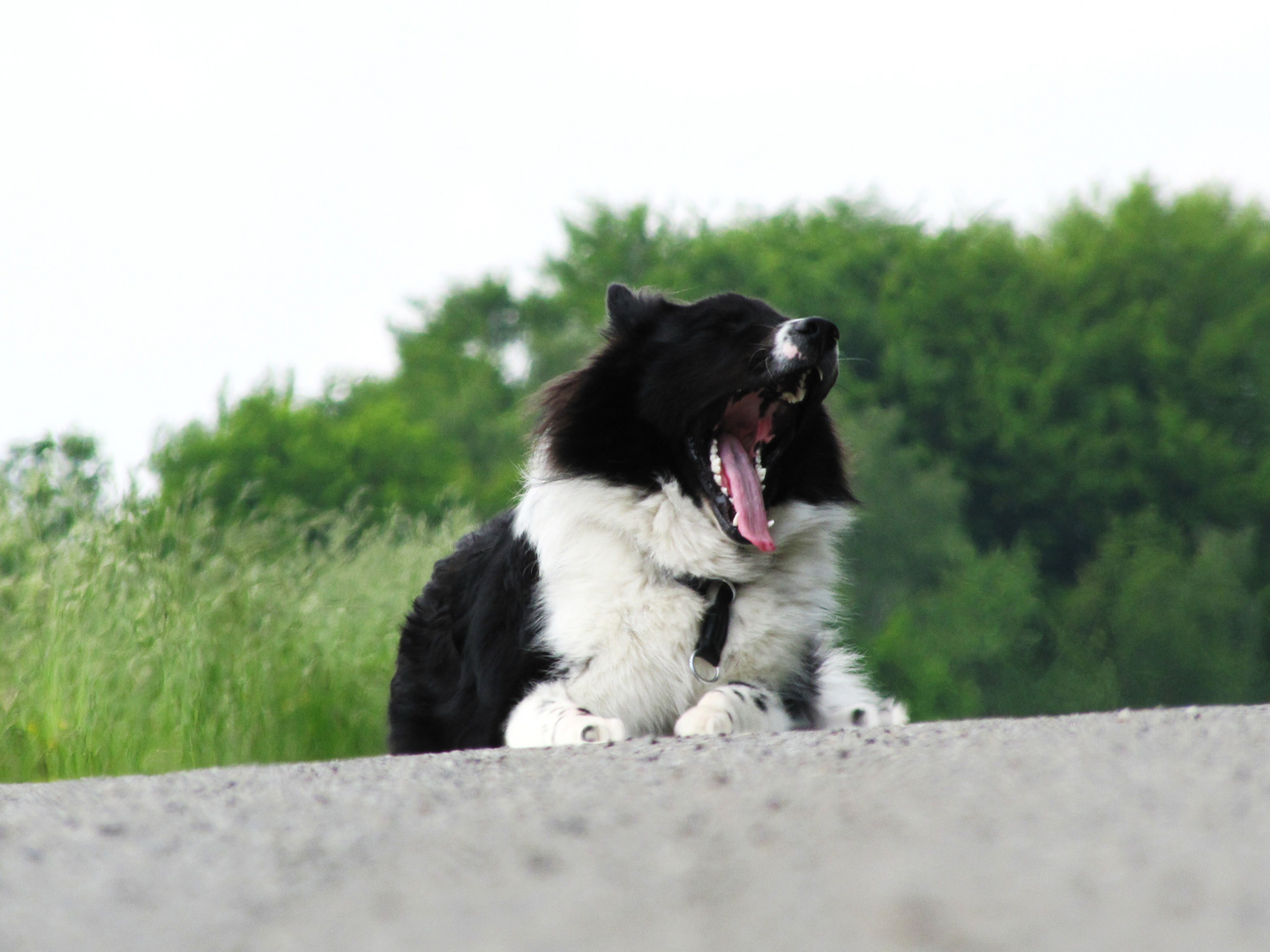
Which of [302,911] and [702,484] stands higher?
[702,484]

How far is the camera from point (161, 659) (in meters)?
5.72

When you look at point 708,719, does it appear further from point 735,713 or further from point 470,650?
point 470,650

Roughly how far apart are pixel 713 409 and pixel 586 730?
1.24 m

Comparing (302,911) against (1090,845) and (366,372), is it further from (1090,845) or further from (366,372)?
(366,372)

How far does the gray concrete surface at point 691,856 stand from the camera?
1.71 metres

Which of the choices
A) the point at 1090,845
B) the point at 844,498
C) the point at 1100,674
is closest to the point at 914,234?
the point at 1100,674

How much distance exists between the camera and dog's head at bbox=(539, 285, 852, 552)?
15.2 feet

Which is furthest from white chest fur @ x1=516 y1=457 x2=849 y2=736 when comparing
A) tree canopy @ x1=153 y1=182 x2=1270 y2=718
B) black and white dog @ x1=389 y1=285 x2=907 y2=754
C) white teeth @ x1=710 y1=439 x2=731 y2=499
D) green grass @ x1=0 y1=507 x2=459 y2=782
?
tree canopy @ x1=153 y1=182 x2=1270 y2=718

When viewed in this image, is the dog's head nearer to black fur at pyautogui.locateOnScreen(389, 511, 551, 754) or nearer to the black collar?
the black collar

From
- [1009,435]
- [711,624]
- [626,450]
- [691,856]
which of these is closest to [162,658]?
[626,450]

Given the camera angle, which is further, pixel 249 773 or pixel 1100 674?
pixel 1100 674

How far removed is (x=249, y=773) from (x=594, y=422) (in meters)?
2.01

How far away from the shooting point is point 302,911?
186 cm

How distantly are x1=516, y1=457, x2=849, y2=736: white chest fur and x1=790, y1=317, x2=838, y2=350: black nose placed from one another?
1.99ft
